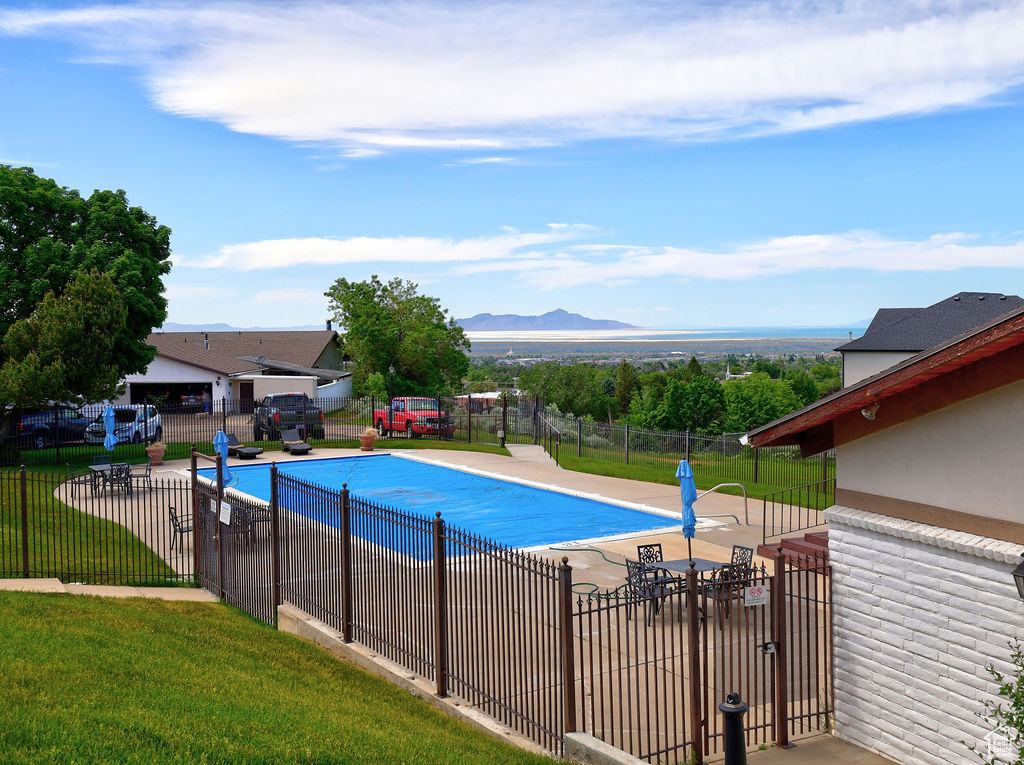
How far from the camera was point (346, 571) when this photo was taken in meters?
10.6

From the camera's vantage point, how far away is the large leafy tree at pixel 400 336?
63844 mm

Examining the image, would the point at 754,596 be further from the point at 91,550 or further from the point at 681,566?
the point at 91,550

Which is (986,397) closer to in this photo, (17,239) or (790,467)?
(790,467)

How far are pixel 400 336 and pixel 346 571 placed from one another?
58.0m

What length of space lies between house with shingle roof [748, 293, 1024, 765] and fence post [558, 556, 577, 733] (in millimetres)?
2754

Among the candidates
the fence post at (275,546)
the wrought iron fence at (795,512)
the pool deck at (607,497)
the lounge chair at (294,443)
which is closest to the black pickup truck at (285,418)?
the lounge chair at (294,443)

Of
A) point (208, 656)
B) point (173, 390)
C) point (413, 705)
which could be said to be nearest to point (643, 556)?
point (413, 705)

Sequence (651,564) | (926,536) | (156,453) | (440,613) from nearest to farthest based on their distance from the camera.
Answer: (926,536) < (440,613) < (651,564) < (156,453)

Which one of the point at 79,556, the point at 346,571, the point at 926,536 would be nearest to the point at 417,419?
the point at 79,556

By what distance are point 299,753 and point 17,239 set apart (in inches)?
1085

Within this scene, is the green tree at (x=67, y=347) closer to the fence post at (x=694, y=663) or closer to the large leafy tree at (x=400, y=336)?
the fence post at (x=694, y=663)

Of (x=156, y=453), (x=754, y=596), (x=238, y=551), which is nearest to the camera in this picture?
(x=754, y=596)

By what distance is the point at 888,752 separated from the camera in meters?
7.96

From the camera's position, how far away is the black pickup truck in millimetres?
34656
